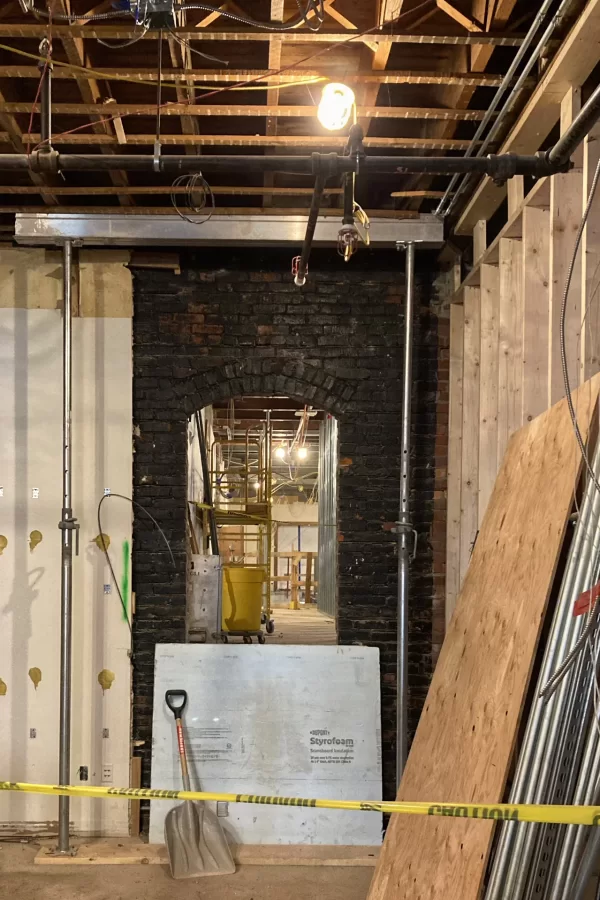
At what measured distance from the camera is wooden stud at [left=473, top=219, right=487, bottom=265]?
4715mm

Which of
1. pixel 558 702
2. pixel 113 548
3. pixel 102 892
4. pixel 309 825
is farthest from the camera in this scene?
pixel 113 548

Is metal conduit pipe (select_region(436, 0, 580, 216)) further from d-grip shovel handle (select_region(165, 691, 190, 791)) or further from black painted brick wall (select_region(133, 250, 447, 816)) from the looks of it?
d-grip shovel handle (select_region(165, 691, 190, 791))

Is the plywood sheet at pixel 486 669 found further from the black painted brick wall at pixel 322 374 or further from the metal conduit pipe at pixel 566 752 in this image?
the black painted brick wall at pixel 322 374

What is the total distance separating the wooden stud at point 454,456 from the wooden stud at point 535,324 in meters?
1.60

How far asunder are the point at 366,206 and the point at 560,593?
3374mm

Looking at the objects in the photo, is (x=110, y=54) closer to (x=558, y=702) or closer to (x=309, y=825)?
(x=558, y=702)

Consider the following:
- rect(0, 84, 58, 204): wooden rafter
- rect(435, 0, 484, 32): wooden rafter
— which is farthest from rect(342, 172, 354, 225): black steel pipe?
rect(0, 84, 58, 204): wooden rafter

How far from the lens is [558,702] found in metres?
2.47

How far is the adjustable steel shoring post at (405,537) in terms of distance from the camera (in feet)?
16.4

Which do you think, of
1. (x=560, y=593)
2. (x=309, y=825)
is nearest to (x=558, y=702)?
(x=560, y=593)

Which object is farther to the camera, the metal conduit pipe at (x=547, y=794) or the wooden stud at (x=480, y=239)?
the wooden stud at (x=480, y=239)

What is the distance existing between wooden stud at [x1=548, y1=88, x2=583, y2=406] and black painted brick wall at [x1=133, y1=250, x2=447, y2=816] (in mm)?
2190

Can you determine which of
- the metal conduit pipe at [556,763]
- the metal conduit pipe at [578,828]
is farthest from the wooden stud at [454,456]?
the metal conduit pipe at [578,828]

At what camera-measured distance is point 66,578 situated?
508 centimetres
